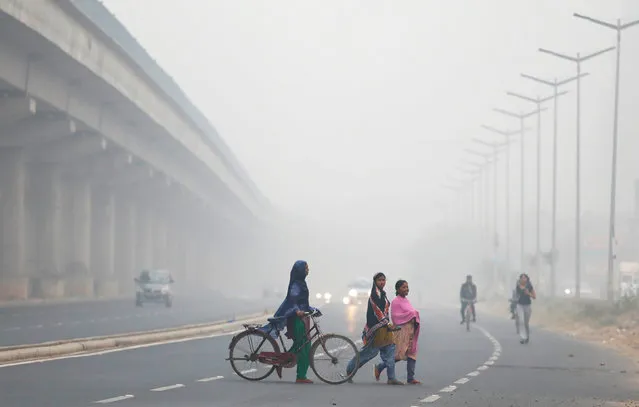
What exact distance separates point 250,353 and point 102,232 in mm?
72981

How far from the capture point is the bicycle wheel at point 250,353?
2116 cm

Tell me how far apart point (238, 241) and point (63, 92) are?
125 m

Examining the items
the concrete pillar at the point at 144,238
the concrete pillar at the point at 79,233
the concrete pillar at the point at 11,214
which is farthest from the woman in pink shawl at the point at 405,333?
the concrete pillar at the point at 144,238

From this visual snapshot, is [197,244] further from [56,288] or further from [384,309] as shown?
[384,309]

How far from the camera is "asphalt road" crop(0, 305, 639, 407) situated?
1786 cm

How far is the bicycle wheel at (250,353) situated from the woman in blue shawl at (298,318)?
0.33 m

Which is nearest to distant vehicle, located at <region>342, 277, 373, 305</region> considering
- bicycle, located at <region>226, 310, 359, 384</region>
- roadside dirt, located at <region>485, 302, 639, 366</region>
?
roadside dirt, located at <region>485, 302, 639, 366</region>

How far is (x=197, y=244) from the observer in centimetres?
15238

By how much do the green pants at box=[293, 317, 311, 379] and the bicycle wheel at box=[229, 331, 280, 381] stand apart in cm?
32

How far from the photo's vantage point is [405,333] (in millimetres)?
21578

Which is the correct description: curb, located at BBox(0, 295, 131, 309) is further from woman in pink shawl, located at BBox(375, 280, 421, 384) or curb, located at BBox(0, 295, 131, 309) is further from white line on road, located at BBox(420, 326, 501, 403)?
woman in pink shawl, located at BBox(375, 280, 421, 384)

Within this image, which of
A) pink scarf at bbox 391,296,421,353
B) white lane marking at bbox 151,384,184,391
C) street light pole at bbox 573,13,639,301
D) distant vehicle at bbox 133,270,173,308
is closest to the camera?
white lane marking at bbox 151,384,184,391

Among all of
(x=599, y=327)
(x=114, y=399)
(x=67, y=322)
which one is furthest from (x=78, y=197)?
(x=114, y=399)

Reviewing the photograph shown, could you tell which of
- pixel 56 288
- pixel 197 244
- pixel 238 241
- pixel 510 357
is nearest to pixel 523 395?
pixel 510 357
